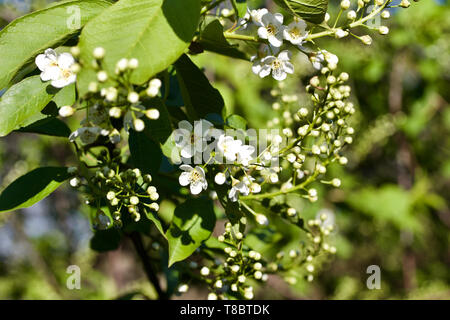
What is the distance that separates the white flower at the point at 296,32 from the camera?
3.13ft

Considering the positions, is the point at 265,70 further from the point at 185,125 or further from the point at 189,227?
the point at 189,227

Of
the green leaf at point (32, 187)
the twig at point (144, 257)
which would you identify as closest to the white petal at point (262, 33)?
the green leaf at point (32, 187)

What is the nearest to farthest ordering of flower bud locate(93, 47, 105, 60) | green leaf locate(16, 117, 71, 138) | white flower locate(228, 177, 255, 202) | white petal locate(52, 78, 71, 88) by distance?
1. flower bud locate(93, 47, 105, 60)
2. white petal locate(52, 78, 71, 88)
3. white flower locate(228, 177, 255, 202)
4. green leaf locate(16, 117, 71, 138)

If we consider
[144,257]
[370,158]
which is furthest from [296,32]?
[370,158]

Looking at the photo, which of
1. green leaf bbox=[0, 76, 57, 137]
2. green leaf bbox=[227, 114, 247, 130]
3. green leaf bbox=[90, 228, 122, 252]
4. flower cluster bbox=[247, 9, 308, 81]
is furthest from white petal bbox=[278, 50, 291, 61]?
green leaf bbox=[90, 228, 122, 252]

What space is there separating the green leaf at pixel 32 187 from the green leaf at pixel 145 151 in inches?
9.3

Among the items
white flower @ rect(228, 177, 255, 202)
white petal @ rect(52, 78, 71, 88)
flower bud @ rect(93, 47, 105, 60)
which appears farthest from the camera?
white flower @ rect(228, 177, 255, 202)

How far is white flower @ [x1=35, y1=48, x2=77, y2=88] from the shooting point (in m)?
0.87

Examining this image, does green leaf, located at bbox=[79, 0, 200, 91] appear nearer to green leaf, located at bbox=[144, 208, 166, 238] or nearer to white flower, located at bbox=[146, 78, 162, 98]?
white flower, located at bbox=[146, 78, 162, 98]

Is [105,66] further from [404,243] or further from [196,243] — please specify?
[404,243]

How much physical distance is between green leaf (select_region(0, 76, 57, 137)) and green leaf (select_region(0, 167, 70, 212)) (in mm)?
242

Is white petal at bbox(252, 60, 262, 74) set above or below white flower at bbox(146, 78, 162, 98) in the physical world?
below

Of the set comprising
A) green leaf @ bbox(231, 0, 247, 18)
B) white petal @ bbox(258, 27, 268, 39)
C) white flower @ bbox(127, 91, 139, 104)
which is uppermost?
white flower @ bbox(127, 91, 139, 104)

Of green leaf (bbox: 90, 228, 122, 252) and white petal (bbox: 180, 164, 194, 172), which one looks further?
green leaf (bbox: 90, 228, 122, 252)
